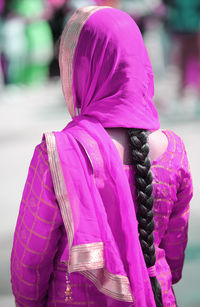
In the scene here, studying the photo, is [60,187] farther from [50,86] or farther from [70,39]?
[50,86]

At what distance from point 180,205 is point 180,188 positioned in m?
0.07

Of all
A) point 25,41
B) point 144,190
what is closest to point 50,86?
point 25,41

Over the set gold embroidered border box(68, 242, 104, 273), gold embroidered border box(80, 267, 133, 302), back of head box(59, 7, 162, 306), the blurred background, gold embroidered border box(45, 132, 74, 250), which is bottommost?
the blurred background

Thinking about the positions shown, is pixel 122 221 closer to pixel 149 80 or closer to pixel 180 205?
pixel 180 205

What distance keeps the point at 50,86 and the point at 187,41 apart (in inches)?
128

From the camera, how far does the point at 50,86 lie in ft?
35.9

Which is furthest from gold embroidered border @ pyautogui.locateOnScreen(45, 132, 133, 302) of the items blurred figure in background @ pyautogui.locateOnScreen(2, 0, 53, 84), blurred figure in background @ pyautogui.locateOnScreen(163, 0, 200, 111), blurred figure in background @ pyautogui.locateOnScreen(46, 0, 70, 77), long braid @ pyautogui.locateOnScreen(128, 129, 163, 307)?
blurred figure in background @ pyautogui.locateOnScreen(46, 0, 70, 77)

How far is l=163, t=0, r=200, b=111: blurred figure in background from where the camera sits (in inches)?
320

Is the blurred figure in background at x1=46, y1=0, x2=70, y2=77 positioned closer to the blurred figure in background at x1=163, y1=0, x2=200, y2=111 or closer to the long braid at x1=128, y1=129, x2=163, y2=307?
the blurred figure in background at x1=163, y1=0, x2=200, y2=111

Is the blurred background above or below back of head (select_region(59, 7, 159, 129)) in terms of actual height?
below

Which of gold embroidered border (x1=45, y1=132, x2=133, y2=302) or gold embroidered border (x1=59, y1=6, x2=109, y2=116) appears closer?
gold embroidered border (x1=45, y1=132, x2=133, y2=302)

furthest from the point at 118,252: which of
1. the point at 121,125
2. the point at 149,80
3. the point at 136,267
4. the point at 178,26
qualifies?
the point at 178,26

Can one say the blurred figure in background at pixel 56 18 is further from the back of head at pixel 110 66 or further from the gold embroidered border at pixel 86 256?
the gold embroidered border at pixel 86 256

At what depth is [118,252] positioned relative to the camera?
1.73 meters
